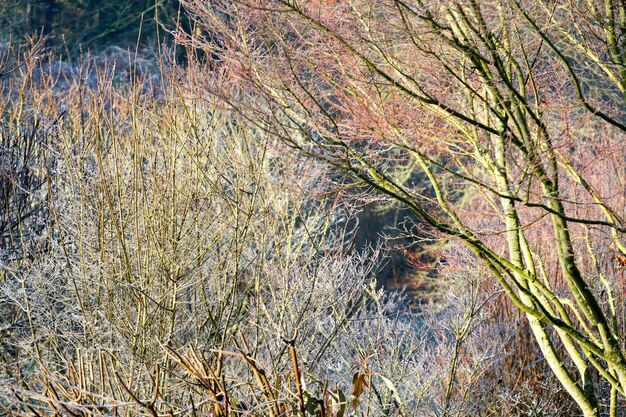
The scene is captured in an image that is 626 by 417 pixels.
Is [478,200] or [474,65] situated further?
[478,200]

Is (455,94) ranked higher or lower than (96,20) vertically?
higher

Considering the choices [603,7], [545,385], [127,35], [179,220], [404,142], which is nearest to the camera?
[404,142]

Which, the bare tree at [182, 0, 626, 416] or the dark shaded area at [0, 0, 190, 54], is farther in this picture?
the dark shaded area at [0, 0, 190, 54]

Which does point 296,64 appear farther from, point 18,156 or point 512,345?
point 512,345

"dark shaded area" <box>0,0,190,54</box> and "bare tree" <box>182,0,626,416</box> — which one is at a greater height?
"bare tree" <box>182,0,626,416</box>

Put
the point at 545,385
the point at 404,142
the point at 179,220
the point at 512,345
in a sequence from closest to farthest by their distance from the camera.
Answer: the point at 404,142 < the point at 179,220 < the point at 545,385 < the point at 512,345

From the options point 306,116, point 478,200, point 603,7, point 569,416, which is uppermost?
point 603,7

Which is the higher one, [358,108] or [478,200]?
[358,108]

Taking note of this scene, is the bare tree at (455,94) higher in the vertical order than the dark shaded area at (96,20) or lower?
higher

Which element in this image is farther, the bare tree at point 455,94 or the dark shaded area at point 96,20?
the dark shaded area at point 96,20

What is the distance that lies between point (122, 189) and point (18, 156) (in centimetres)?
419

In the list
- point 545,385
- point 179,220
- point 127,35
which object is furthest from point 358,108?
point 127,35

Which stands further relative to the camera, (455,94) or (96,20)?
(96,20)

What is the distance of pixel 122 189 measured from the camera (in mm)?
5129
